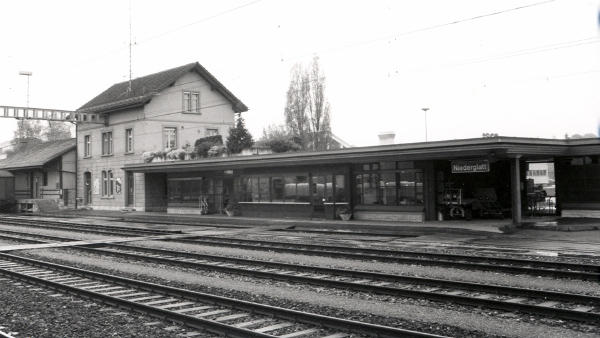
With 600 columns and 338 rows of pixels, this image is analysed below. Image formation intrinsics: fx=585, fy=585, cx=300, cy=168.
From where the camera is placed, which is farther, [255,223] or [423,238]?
[255,223]

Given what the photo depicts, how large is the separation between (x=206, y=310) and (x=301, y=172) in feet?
57.7

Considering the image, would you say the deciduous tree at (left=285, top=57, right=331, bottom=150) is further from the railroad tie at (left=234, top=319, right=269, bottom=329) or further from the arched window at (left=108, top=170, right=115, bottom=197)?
the railroad tie at (left=234, top=319, right=269, bottom=329)

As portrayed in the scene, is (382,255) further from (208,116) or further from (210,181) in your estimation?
(208,116)

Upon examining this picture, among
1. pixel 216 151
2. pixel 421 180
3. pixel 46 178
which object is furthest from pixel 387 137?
pixel 46 178

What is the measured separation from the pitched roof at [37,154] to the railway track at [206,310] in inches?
1334

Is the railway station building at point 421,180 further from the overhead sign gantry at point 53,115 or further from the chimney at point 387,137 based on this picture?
Answer: the overhead sign gantry at point 53,115

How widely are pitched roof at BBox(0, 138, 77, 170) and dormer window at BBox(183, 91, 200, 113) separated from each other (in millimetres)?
10777

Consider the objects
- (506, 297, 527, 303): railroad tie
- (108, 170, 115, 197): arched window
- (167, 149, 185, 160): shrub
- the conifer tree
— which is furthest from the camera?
(108, 170, 115, 197): arched window

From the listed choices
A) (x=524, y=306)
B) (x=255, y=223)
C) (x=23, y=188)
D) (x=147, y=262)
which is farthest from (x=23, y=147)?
(x=524, y=306)

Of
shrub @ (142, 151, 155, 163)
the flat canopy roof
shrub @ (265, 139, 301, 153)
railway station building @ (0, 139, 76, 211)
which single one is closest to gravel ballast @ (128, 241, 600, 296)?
the flat canopy roof

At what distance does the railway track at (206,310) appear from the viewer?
22.4 feet

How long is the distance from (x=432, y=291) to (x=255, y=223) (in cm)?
1650

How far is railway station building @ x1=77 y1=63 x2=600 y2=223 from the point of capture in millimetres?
20938

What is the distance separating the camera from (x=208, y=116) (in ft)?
130
